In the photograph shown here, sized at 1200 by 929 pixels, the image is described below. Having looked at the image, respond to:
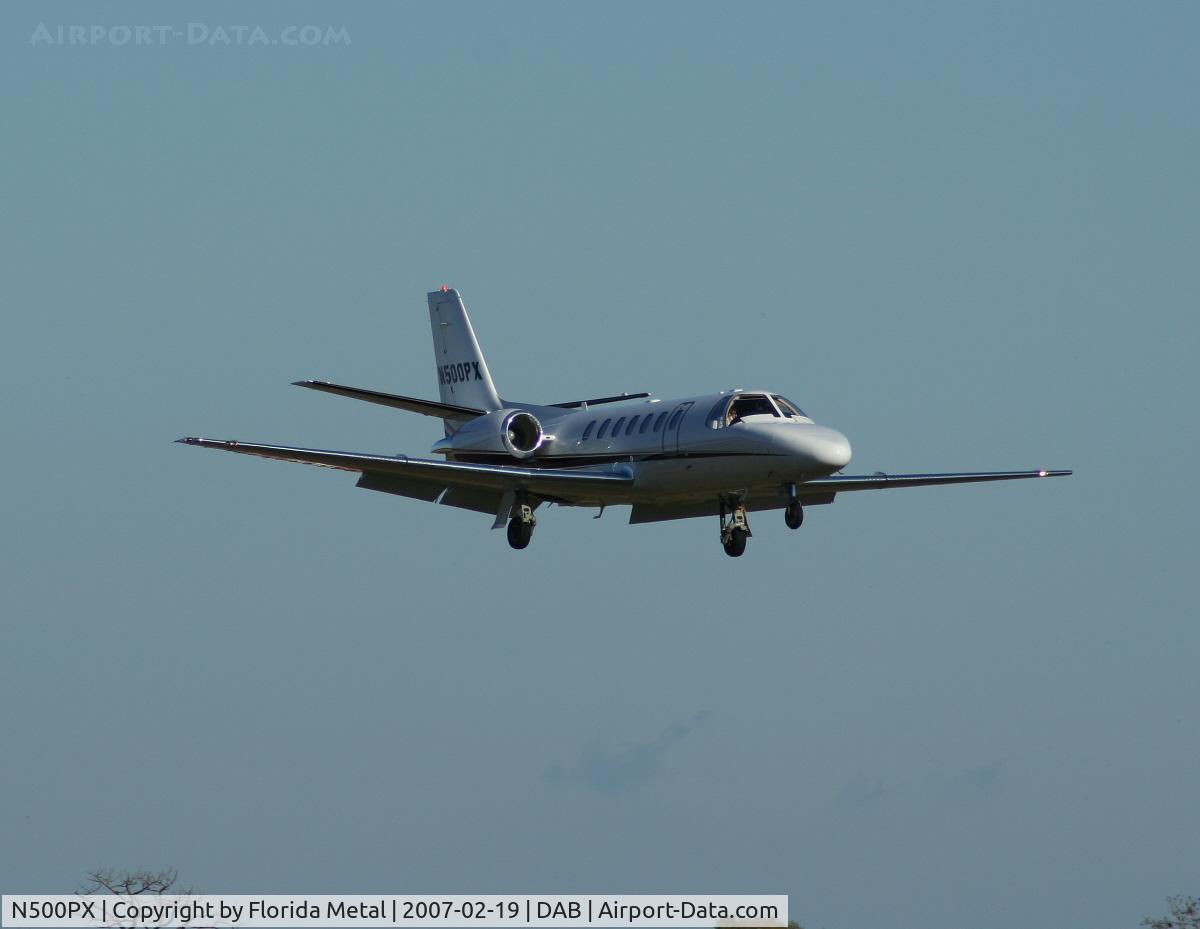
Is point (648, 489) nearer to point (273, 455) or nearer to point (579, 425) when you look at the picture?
point (579, 425)

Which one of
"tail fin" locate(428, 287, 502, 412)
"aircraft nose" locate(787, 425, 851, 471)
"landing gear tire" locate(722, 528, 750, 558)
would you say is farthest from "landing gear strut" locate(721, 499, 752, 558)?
"tail fin" locate(428, 287, 502, 412)

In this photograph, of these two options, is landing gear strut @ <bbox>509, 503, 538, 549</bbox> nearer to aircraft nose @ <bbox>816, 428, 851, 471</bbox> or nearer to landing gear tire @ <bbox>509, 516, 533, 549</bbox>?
landing gear tire @ <bbox>509, 516, 533, 549</bbox>

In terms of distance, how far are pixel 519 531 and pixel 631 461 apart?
2.74 metres

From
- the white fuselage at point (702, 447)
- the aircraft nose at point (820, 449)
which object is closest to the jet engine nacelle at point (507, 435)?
the white fuselage at point (702, 447)

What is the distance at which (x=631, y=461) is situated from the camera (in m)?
41.4

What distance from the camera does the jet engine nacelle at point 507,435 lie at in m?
44.1

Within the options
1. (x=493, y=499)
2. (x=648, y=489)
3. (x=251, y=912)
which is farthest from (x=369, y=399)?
(x=251, y=912)

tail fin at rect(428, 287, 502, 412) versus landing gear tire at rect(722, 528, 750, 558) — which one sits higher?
tail fin at rect(428, 287, 502, 412)

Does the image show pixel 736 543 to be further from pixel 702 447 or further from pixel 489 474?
pixel 489 474

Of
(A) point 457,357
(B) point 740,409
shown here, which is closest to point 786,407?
(B) point 740,409

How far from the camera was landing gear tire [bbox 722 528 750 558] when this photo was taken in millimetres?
41594

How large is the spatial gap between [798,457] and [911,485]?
6.58 metres

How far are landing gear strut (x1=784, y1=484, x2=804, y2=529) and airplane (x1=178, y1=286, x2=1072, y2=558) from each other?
0.06 ft

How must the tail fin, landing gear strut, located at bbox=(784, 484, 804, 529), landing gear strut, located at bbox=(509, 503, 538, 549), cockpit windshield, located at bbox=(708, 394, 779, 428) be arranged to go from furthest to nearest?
the tail fin < landing gear strut, located at bbox=(509, 503, 538, 549) < cockpit windshield, located at bbox=(708, 394, 779, 428) < landing gear strut, located at bbox=(784, 484, 804, 529)
